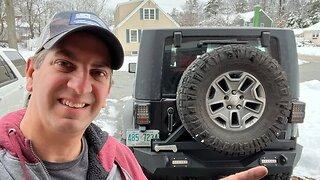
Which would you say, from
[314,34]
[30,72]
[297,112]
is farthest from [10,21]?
[314,34]

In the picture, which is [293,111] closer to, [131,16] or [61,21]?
[61,21]

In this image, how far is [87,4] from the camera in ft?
172

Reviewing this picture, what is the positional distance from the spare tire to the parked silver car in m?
3.01

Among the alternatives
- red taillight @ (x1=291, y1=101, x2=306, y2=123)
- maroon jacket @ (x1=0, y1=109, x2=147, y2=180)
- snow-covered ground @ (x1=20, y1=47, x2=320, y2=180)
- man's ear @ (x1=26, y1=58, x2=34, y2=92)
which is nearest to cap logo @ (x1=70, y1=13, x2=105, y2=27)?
man's ear @ (x1=26, y1=58, x2=34, y2=92)

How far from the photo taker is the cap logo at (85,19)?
139cm

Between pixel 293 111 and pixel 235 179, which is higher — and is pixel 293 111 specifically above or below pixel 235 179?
below

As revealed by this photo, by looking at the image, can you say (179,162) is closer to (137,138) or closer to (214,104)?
(137,138)

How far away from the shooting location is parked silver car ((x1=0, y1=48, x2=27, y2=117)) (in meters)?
5.22

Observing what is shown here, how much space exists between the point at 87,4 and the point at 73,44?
5324 centimetres

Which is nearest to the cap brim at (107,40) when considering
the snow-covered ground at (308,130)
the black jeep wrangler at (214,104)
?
the black jeep wrangler at (214,104)

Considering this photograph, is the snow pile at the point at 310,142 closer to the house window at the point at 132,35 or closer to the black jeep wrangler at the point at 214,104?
the black jeep wrangler at the point at 214,104

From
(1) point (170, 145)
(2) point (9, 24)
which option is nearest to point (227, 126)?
(1) point (170, 145)

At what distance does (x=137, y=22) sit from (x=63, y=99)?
118 feet

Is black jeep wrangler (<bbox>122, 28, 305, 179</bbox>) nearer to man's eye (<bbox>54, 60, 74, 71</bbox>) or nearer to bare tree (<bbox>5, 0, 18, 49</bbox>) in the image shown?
man's eye (<bbox>54, 60, 74, 71</bbox>)
